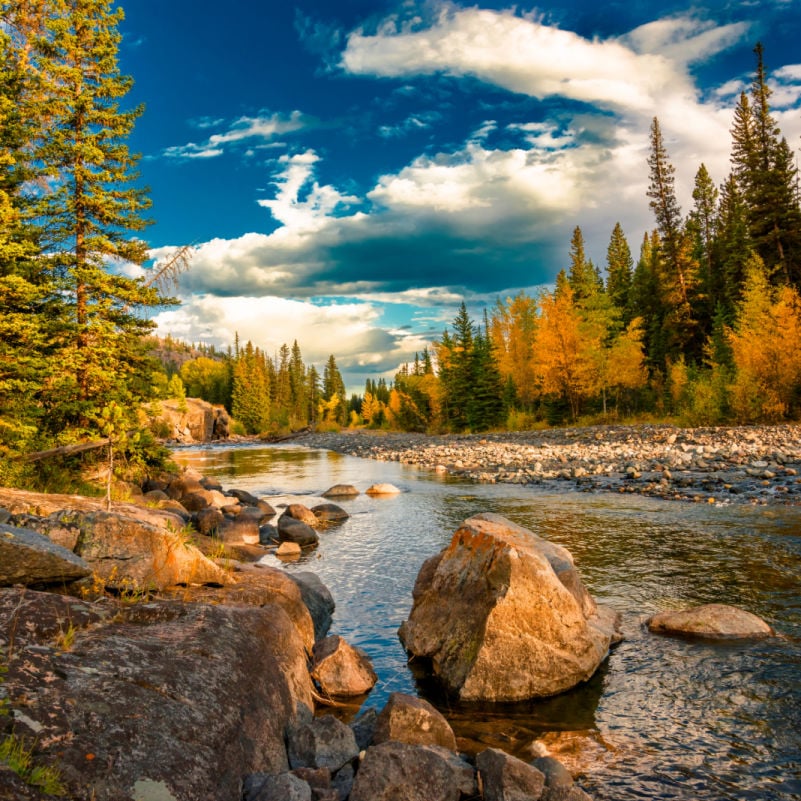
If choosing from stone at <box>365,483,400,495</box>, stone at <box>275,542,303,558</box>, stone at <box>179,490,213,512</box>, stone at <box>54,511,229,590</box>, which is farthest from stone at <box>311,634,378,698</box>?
stone at <box>365,483,400,495</box>

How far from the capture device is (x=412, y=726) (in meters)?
4.82

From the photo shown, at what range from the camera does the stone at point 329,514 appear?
636 inches

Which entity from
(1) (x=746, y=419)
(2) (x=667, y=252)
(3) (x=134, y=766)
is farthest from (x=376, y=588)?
(2) (x=667, y=252)

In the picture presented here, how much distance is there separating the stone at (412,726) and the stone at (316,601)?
2.70 metres

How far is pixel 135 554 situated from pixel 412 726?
329cm

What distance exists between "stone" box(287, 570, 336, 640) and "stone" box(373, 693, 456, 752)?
2697 millimetres

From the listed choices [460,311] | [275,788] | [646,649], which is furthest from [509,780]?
Answer: [460,311]

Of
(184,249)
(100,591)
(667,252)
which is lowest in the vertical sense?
(100,591)

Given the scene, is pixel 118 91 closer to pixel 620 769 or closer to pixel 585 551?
pixel 585 551

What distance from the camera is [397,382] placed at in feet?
370

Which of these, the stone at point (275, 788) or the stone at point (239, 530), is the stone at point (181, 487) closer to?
the stone at point (239, 530)

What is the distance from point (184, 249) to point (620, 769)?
1606 cm

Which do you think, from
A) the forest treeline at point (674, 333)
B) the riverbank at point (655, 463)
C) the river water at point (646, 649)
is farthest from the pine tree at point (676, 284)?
the river water at point (646, 649)

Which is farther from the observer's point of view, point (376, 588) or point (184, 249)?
point (184, 249)
